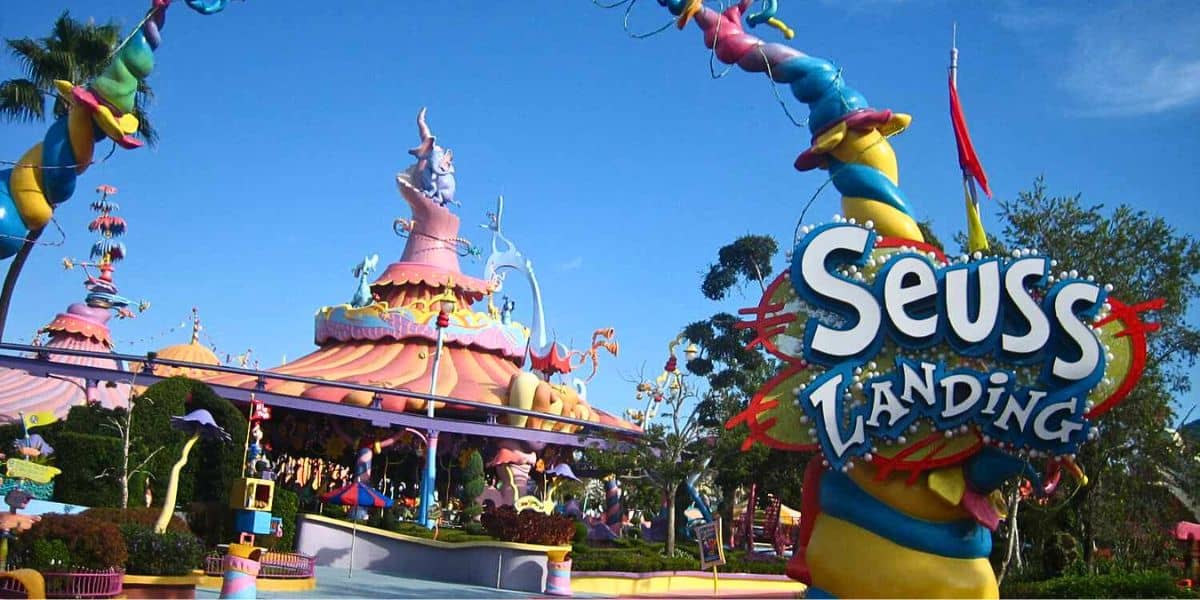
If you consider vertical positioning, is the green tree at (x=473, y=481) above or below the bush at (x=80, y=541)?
above

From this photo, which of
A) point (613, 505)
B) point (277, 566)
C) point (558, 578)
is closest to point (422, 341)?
point (613, 505)

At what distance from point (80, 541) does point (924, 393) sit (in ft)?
33.1

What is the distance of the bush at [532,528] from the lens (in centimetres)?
2211

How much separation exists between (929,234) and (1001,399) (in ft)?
39.2

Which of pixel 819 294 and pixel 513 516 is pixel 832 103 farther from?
pixel 513 516

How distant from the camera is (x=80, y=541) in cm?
1284

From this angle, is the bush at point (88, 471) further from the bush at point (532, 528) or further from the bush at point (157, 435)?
the bush at point (532, 528)

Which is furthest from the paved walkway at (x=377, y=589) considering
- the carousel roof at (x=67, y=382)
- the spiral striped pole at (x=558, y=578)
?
the carousel roof at (x=67, y=382)

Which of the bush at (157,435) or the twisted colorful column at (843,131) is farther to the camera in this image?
A: the bush at (157,435)

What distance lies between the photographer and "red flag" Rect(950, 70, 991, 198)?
1334cm

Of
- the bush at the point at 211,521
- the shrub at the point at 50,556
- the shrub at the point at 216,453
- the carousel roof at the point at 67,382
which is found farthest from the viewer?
the carousel roof at the point at 67,382

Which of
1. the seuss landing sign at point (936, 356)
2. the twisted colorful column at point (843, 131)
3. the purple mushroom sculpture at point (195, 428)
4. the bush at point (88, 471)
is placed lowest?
the bush at point (88, 471)

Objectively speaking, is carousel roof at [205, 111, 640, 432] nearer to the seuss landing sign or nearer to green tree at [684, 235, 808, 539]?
green tree at [684, 235, 808, 539]

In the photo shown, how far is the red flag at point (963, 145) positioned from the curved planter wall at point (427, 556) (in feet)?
39.9
